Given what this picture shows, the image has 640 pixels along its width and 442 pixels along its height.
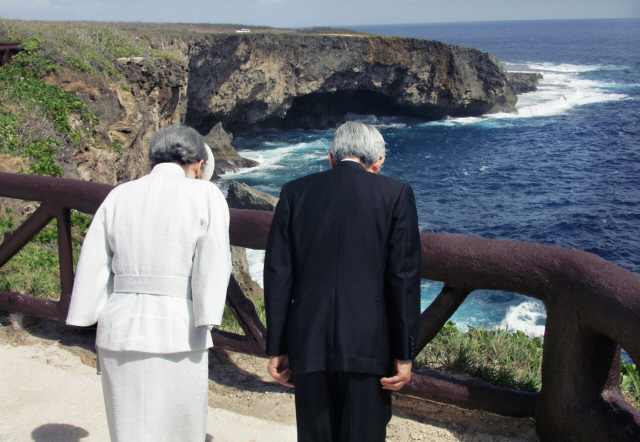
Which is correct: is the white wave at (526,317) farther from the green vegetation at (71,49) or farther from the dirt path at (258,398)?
the green vegetation at (71,49)

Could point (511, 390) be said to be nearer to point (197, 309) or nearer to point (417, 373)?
point (417, 373)

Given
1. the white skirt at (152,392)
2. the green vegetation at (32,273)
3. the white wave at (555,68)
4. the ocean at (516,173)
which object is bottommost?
the ocean at (516,173)

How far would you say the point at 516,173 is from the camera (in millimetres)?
31016

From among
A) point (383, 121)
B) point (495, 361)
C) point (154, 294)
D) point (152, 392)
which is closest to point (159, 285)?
point (154, 294)

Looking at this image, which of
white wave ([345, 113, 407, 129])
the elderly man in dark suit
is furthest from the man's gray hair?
white wave ([345, 113, 407, 129])

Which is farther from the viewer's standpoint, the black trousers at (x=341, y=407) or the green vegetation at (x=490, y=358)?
the green vegetation at (x=490, y=358)

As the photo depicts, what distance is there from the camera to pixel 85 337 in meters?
3.45

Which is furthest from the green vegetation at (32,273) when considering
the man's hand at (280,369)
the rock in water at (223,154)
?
the rock in water at (223,154)

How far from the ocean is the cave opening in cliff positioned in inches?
51.6

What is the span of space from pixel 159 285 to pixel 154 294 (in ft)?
0.13

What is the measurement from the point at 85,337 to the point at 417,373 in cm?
231

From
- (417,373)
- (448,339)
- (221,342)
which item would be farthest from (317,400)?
(448,339)

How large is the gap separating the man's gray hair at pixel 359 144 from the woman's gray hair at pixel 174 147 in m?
0.63

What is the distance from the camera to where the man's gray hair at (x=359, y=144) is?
1.88m
